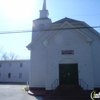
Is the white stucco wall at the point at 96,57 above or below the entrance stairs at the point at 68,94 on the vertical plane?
above

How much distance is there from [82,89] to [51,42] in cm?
619

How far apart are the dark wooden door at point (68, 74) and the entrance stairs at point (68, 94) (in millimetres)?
1067

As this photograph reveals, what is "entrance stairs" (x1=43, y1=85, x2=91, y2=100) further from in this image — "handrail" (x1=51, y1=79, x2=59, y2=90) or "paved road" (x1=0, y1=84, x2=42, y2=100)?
"paved road" (x1=0, y1=84, x2=42, y2=100)

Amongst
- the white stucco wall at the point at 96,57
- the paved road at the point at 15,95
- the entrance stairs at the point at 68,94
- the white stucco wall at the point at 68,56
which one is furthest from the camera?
the white stucco wall at the point at 96,57

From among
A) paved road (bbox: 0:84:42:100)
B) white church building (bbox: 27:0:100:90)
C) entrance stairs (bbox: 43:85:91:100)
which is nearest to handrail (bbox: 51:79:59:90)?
white church building (bbox: 27:0:100:90)

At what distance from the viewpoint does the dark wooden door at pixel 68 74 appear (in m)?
15.4

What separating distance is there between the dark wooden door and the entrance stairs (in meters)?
1.07

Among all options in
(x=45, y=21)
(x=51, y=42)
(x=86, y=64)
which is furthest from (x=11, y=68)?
(x=86, y=64)

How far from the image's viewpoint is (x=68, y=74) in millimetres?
15656

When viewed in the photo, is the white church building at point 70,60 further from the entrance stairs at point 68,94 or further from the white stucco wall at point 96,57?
the entrance stairs at point 68,94

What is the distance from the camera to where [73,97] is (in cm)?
1255

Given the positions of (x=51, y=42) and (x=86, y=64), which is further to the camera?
(x=51, y=42)

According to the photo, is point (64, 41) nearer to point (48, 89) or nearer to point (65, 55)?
point (65, 55)

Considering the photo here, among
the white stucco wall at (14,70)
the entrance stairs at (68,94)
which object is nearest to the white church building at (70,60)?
the entrance stairs at (68,94)
